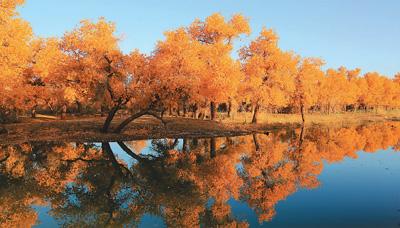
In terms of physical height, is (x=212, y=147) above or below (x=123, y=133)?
below

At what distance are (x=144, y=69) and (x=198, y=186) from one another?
67.9ft

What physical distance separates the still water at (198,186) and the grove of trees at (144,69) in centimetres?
676

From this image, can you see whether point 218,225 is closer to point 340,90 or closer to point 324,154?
point 324,154

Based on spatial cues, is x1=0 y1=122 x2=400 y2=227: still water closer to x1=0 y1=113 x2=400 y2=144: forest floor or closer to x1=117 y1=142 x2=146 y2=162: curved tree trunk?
x1=117 y1=142 x2=146 y2=162: curved tree trunk

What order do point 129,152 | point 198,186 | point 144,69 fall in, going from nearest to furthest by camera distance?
point 198,186
point 129,152
point 144,69

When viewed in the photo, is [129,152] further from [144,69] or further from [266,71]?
[266,71]

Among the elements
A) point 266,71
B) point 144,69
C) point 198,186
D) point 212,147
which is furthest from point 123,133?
point 266,71

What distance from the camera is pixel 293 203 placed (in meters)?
16.8

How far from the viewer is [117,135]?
3816cm

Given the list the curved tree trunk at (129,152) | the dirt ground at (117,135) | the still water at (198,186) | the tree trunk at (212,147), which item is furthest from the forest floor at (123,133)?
the still water at (198,186)

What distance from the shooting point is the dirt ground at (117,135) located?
122 ft

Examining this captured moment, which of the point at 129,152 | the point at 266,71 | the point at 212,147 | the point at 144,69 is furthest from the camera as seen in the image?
the point at 266,71

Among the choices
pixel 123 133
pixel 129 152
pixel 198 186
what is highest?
pixel 123 133

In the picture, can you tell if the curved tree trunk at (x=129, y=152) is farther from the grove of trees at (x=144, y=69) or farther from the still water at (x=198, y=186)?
the grove of trees at (x=144, y=69)
